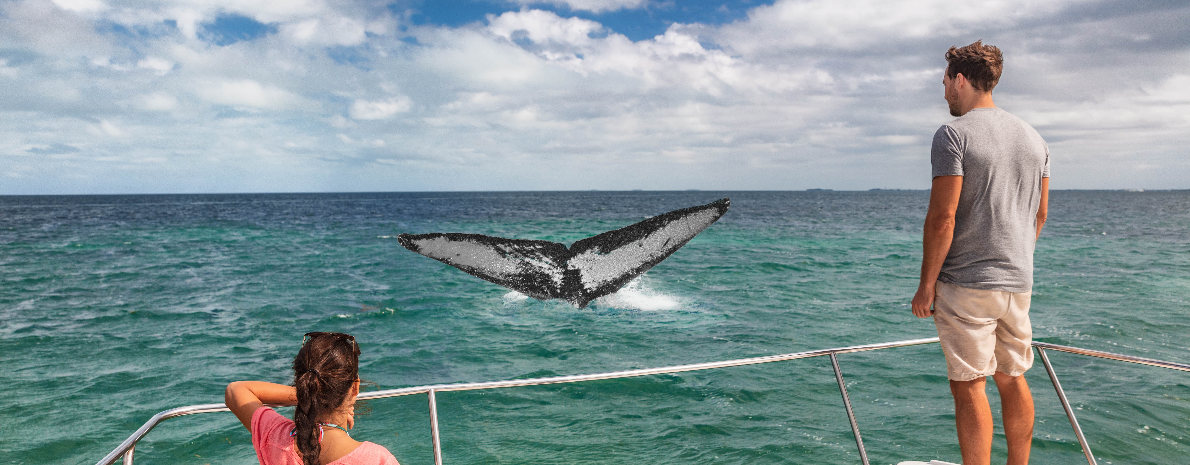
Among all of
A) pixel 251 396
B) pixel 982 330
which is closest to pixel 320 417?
pixel 251 396

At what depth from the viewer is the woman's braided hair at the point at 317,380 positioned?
2.13 m

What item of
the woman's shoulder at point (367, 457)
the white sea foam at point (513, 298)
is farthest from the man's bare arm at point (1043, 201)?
the white sea foam at point (513, 298)

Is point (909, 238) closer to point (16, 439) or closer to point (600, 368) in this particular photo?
point (600, 368)

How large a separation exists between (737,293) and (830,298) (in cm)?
306

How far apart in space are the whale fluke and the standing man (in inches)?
52.6

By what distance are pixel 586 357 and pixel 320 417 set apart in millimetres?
11828

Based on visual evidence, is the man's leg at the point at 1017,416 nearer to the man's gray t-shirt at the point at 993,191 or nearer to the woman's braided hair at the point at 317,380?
the man's gray t-shirt at the point at 993,191

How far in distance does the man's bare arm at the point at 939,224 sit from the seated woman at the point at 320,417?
256 centimetres

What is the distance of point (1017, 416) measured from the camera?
333cm

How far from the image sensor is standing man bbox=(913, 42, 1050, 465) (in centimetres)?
295

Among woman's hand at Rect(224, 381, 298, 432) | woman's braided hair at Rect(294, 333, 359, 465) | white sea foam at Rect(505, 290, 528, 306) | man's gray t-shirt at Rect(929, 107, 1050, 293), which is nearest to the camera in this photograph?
woman's braided hair at Rect(294, 333, 359, 465)

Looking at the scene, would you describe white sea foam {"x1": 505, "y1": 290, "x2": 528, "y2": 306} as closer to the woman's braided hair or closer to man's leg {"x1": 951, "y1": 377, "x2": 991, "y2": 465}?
man's leg {"x1": 951, "y1": 377, "x2": 991, "y2": 465}

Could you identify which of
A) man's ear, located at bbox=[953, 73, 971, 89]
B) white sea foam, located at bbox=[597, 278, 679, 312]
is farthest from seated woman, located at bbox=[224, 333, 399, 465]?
white sea foam, located at bbox=[597, 278, 679, 312]

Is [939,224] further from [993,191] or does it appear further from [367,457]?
[367,457]
